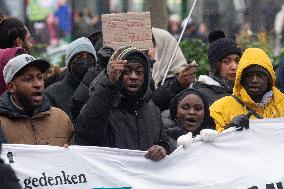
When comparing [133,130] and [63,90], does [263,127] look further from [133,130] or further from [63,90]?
[63,90]

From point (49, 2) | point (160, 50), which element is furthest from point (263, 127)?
point (49, 2)

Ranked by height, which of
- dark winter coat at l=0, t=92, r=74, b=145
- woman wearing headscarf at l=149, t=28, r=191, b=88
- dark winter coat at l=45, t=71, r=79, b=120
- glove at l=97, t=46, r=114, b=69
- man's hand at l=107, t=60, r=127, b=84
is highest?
man's hand at l=107, t=60, r=127, b=84

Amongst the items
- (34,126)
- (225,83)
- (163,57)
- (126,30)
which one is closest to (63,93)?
(126,30)

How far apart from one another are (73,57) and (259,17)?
1035 cm

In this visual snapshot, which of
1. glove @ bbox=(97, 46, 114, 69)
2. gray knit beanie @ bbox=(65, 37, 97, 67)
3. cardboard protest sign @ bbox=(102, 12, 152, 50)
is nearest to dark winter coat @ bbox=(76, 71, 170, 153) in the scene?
glove @ bbox=(97, 46, 114, 69)

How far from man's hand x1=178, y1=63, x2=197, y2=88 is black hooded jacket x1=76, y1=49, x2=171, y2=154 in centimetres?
146

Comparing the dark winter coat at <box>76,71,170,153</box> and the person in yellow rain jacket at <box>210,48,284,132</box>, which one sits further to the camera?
the person in yellow rain jacket at <box>210,48,284,132</box>

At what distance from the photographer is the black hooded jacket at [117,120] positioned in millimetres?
7328

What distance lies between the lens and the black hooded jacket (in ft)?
24.0

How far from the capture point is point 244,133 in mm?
8000

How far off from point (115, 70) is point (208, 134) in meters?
0.83

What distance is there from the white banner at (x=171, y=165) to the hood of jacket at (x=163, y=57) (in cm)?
319

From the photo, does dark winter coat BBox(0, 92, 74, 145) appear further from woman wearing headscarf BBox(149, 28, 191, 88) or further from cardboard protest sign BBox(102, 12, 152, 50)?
woman wearing headscarf BBox(149, 28, 191, 88)

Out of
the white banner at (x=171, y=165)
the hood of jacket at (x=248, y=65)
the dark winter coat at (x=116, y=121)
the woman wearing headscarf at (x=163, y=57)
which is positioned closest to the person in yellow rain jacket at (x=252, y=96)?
the hood of jacket at (x=248, y=65)
